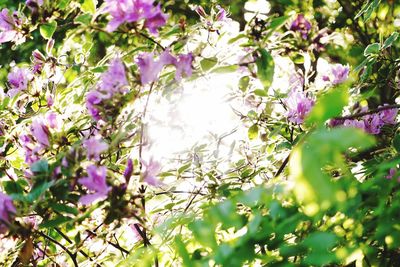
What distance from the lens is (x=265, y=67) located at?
1.26 metres

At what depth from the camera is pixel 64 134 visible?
1301 mm

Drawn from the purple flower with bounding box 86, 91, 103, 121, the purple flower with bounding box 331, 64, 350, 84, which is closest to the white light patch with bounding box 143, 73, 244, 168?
the purple flower with bounding box 86, 91, 103, 121

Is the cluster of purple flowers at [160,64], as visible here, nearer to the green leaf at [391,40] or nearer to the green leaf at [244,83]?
the green leaf at [244,83]

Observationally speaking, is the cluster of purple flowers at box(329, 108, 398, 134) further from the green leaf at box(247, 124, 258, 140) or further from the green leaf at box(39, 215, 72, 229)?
the green leaf at box(39, 215, 72, 229)

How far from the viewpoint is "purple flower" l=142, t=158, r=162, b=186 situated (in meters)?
1.09

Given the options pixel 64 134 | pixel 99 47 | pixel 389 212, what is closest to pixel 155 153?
pixel 64 134

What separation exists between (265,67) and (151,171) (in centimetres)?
41

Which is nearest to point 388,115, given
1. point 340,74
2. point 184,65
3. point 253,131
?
point 340,74

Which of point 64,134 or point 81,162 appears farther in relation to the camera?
point 64,134

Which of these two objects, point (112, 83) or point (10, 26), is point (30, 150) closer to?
point (112, 83)

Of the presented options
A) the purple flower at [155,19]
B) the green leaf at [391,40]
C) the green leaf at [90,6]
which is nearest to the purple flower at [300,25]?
the green leaf at [391,40]

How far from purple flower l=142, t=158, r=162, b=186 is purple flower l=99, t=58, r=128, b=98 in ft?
0.59

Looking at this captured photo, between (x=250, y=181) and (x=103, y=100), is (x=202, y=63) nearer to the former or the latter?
(x=103, y=100)

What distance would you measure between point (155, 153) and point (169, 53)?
0.84 feet
